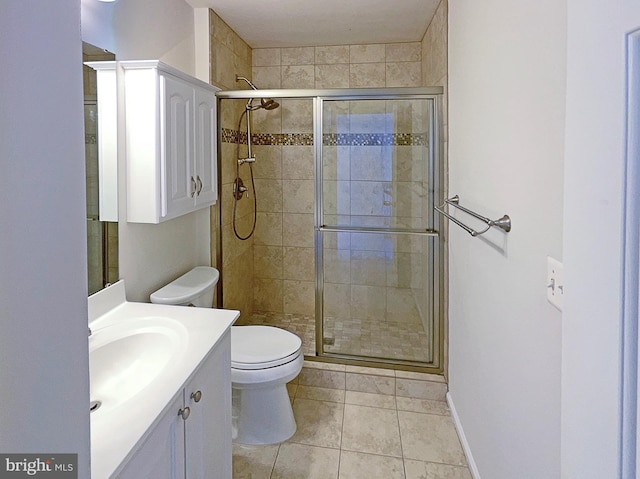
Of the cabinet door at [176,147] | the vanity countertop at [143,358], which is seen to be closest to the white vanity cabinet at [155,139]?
the cabinet door at [176,147]

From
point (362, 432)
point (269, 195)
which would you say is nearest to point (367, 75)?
point (269, 195)

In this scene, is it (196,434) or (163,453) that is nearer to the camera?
(163,453)

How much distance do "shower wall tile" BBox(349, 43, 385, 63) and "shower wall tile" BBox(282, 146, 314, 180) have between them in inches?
32.3

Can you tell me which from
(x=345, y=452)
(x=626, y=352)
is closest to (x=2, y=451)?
(x=626, y=352)

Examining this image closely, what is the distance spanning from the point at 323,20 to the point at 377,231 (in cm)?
148

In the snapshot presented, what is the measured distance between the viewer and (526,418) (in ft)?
4.01

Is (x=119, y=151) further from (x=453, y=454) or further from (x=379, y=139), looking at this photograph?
(x=453, y=454)

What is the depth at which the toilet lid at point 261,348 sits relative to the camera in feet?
6.57

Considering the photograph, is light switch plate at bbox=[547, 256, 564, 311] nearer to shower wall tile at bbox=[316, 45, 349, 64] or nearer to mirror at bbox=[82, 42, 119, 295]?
mirror at bbox=[82, 42, 119, 295]

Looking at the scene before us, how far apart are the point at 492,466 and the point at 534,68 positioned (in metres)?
1.42

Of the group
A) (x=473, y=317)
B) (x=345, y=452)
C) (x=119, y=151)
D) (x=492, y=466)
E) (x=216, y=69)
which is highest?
(x=216, y=69)

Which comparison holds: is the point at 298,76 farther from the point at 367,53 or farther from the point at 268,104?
the point at 367,53

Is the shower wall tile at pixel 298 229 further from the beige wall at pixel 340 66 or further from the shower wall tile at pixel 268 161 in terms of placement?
the beige wall at pixel 340 66

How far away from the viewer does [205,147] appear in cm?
227
